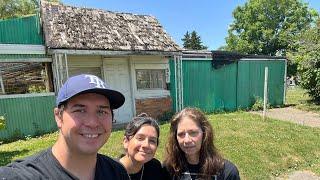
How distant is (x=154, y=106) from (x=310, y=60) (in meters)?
9.07

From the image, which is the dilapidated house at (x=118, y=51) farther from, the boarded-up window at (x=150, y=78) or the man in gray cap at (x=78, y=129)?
the man in gray cap at (x=78, y=129)

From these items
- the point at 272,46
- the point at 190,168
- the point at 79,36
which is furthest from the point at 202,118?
the point at 272,46

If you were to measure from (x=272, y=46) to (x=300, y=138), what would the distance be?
106 ft

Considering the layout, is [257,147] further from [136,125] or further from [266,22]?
[266,22]

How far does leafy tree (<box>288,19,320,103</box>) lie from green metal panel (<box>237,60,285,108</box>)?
1.15 meters

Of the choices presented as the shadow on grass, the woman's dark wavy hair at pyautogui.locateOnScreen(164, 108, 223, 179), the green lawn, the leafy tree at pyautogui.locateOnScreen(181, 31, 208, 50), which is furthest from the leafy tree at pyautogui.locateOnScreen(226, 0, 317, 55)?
the woman's dark wavy hair at pyautogui.locateOnScreen(164, 108, 223, 179)

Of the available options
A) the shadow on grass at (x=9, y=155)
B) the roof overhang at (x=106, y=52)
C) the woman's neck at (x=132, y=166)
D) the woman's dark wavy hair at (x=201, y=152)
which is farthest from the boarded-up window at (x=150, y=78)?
the woman's neck at (x=132, y=166)

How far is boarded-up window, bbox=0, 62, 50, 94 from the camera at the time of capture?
33.2 feet

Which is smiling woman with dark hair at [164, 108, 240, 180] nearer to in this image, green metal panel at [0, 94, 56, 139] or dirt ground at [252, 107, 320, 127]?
green metal panel at [0, 94, 56, 139]

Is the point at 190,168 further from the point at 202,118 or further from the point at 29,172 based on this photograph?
the point at 29,172

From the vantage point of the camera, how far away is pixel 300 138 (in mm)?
9758

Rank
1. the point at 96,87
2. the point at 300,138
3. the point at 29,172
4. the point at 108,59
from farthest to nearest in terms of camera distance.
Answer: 1. the point at 108,59
2. the point at 300,138
3. the point at 96,87
4. the point at 29,172

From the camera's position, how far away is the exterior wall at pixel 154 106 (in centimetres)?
1311

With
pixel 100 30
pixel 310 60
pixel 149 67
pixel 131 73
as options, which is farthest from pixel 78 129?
pixel 310 60
